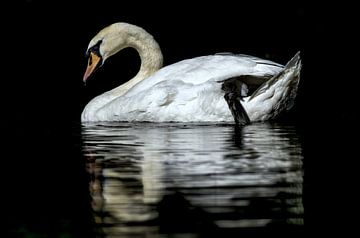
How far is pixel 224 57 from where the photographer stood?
33.2 feet

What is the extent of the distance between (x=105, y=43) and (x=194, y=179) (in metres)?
5.57

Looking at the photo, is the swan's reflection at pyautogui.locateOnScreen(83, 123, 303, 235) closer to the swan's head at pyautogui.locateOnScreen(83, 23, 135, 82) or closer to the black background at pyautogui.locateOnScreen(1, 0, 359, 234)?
the black background at pyautogui.locateOnScreen(1, 0, 359, 234)

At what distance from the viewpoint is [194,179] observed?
6.40 meters

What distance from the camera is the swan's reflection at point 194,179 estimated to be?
5.29 m

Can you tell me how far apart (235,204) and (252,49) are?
12545 millimetres

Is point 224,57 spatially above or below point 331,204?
above

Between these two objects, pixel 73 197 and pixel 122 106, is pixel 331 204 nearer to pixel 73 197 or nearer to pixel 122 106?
pixel 73 197

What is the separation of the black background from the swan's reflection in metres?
0.15

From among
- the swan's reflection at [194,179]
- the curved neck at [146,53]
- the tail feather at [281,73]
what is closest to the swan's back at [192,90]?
the tail feather at [281,73]

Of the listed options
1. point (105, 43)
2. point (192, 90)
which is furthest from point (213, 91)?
point (105, 43)

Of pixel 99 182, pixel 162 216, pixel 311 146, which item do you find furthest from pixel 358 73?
pixel 162 216

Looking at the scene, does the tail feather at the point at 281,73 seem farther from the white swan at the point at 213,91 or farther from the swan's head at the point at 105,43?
the swan's head at the point at 105,43

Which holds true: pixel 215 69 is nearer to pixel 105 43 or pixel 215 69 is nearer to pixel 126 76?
pixel 105 43

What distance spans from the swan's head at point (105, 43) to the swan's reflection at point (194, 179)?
104 inches
